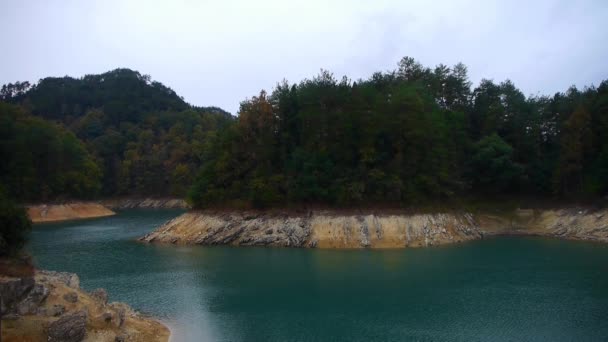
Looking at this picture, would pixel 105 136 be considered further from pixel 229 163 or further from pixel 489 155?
pixel 489 155

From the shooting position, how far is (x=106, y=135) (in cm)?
12862

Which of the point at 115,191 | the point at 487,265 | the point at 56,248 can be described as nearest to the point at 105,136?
the point at 115,191

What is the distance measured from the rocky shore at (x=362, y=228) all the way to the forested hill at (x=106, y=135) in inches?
795

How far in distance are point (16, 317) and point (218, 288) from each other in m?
15.0

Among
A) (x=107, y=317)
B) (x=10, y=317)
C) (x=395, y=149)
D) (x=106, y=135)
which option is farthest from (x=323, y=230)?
(x=106, y=135)

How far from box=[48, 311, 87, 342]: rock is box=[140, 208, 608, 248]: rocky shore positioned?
31315 mm

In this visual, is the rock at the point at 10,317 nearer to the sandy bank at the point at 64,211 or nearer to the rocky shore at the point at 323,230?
the rocky shore at the point at 323,230

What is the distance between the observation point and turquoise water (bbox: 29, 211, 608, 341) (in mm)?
24766

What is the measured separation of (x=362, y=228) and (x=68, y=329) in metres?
34.4

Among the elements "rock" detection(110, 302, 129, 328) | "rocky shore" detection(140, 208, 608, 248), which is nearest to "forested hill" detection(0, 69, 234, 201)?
"rocky shore" detection(140, 208, 608, 248)

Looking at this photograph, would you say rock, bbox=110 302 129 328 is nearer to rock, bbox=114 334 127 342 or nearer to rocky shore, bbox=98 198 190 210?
rock, bbox=114 334 127 342

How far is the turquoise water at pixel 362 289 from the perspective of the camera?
81.3 feet

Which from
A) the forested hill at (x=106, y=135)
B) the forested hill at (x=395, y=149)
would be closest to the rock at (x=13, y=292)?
the forested hill at (x=395, y=149)

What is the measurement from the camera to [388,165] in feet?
184
